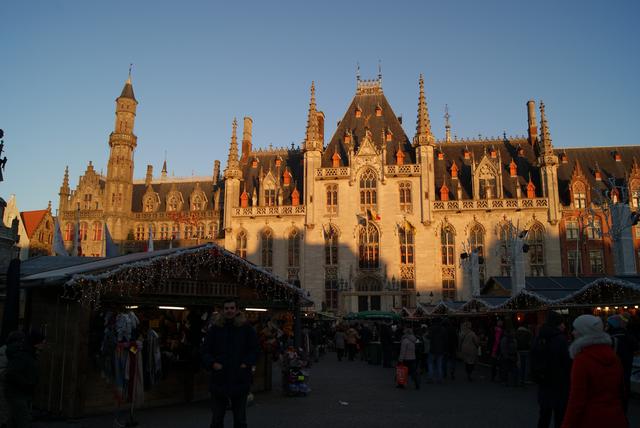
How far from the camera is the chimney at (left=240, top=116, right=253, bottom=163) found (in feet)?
176

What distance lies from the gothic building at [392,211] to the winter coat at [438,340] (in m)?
23.6

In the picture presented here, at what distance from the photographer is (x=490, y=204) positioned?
144ft

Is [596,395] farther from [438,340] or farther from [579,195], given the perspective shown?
[579,195]

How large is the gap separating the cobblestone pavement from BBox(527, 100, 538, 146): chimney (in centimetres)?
3764

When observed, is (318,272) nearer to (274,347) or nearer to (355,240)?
(355,240)

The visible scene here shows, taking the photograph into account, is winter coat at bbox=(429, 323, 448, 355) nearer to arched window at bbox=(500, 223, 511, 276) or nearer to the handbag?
the handbag

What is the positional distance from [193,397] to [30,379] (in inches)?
259

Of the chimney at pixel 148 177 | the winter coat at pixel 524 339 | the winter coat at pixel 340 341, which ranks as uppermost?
the chimney at pixel 148 177

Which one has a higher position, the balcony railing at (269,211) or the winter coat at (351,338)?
the balcony railing at (269,211)

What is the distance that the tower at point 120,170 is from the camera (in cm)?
5109

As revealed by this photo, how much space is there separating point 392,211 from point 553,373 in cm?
3711

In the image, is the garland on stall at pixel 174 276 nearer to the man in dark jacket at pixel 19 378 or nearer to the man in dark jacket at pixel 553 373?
the man in dark jacket at pixel 19 378

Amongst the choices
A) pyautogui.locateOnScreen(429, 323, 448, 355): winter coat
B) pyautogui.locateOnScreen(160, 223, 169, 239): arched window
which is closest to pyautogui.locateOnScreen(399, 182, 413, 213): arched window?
pyautogui.locateOnScreen(160, 223, 169, 239): arched window

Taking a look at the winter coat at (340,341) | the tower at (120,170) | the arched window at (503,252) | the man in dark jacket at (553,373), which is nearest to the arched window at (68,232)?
the tower at (120,170)
